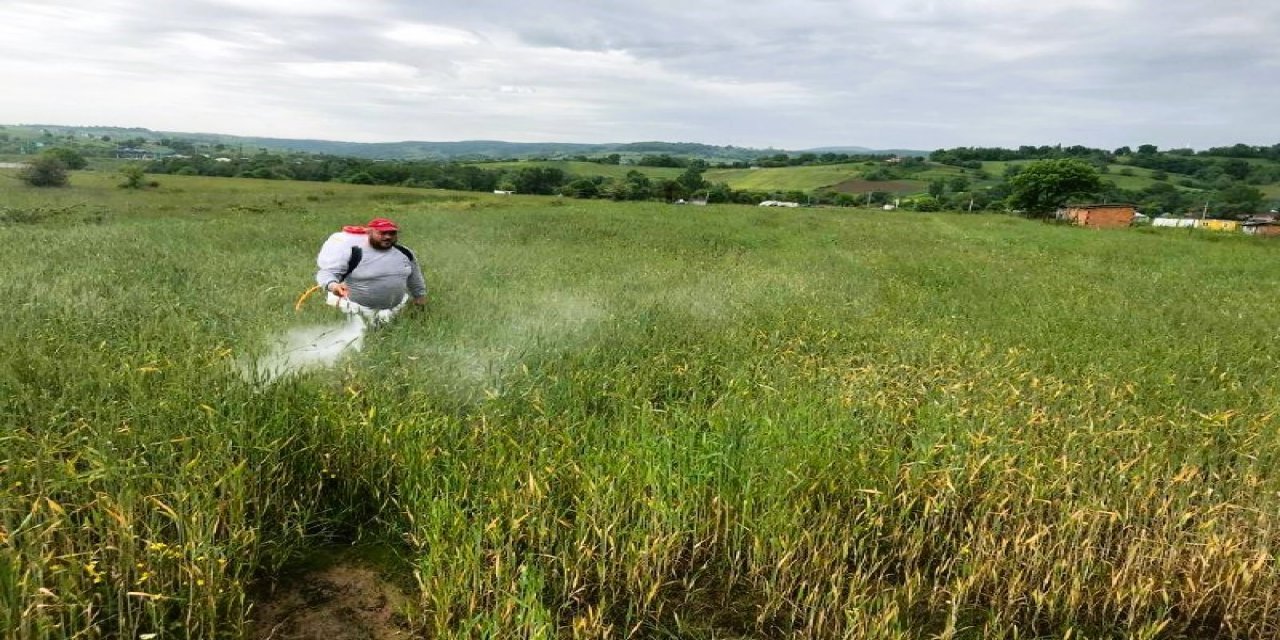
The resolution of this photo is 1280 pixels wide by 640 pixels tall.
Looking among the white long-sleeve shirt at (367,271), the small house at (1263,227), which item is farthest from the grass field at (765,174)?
the white long-sleeve shirt at (367,271)

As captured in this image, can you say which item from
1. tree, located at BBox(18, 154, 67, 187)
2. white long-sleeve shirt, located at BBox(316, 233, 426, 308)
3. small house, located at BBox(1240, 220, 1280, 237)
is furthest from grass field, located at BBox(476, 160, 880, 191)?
white long-sleeve shirt, located at BBox(316, 233, 426, 308)

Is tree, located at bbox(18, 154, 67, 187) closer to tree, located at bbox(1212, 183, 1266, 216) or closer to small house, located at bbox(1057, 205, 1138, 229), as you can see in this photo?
small house, located at bbox(1057, 205, 1138, 229)

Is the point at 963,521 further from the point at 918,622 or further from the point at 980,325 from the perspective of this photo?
the point at 980,325

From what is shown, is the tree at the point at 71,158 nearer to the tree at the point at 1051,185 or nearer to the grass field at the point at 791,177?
the tree at the point at 1051,185

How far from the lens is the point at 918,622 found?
338cm

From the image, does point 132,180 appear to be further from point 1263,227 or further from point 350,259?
point 1263,227

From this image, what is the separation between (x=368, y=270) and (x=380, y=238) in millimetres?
357

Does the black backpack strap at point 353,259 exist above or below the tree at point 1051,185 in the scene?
below

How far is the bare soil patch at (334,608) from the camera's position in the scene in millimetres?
3068

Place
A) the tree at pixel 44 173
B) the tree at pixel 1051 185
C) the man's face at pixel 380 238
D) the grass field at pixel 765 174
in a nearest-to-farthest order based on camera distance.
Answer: the man's face at pixel 380 238, the tree at pixel 44 173, the tree at pixel 1051 185, the grass field at pixel 765 174

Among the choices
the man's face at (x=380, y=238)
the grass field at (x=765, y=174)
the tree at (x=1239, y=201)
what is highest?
the grass field at (x=765, y=174)

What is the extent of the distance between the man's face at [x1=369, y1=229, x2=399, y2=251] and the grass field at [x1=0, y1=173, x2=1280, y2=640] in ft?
2.88

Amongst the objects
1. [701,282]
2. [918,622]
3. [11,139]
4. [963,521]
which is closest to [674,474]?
[918,622]

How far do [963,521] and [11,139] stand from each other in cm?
5555
